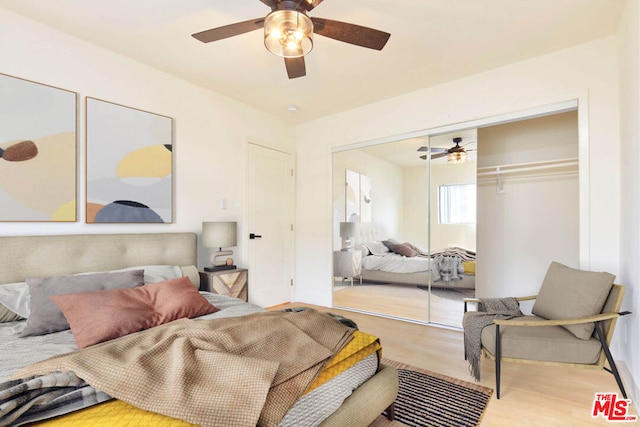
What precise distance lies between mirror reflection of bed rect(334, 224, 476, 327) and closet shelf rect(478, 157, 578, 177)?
111 cm

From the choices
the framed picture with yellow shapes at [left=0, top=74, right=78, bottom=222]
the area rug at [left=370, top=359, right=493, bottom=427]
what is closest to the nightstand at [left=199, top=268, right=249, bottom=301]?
the framed picture with yellow shapes at [left=0, top=74, right=78, bottom=222]

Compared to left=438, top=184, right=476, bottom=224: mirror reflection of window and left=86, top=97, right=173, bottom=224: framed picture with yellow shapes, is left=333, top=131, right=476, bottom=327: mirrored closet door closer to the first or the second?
left=438, top=184, right=476, bottom=224: mirror reflection of window

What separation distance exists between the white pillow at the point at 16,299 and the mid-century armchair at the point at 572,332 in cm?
303

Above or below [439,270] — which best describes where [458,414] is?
below

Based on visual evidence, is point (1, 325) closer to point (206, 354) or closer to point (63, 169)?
point (63, 169)

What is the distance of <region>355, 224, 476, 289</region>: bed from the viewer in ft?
11.9

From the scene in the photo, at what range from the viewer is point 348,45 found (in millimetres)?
2764

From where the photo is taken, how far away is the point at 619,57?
8.56 feet

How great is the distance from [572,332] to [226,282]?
2917 mm

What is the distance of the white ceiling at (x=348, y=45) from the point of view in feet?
7.58

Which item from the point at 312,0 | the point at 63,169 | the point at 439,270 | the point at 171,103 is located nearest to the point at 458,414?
the point at 439,270

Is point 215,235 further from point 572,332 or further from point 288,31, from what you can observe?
point 572,332

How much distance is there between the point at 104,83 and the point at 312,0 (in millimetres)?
2128

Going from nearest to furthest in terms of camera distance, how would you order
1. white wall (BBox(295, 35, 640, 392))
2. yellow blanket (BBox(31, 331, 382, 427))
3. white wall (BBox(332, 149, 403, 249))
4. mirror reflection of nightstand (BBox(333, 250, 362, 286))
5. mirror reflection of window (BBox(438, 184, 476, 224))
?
yellow blanket (BBox(31, 331, 382, 427))
white wall (BBox(295, 35, 640, 392))
mirror reflection of window (BBox(438, 184, 476, 224))
white wall (BBox(332, 149, 403, 249))
mirror reflection of nightstand (BBox(333, 250, 362, 286))
